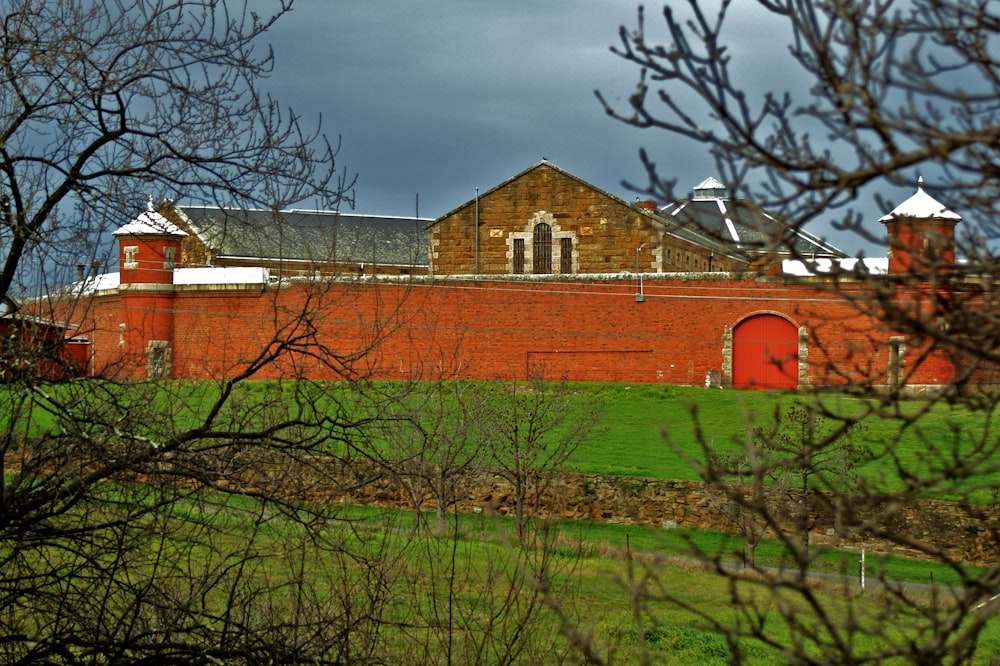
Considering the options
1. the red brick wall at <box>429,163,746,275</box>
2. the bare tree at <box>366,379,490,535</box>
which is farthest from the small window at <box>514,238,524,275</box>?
the bare tree at <box>366,379,490,535</box>

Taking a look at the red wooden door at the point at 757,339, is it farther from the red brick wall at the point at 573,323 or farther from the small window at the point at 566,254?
the small window at the point at 566,254

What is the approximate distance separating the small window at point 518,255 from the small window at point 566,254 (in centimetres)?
118

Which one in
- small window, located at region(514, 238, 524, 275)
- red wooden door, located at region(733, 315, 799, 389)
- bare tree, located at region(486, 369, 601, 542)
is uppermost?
small window, located at region(514, 238, 524, 275)

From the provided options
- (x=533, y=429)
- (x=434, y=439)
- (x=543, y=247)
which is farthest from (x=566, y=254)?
(x=434, y=439)

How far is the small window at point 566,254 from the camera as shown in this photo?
36031 mm

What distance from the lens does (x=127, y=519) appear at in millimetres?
6344

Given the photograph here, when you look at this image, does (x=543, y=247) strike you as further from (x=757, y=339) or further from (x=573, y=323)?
(x=757, y=339)

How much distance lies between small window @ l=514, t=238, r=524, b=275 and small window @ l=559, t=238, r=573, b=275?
3.88 feet

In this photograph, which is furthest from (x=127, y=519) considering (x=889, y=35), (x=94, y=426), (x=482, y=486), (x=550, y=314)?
(x=550, y=314)

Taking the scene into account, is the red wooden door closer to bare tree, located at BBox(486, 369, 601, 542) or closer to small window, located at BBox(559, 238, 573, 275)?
bare tree, located at BBox(486, 369, 601, 542)

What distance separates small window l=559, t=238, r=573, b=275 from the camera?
1419 inches

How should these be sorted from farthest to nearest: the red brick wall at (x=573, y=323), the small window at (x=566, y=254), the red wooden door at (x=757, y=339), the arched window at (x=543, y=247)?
the arched window at (x=543, y=247), the small window at (x=566, y=254), the red brick wall at (x=573, y=323), the red wooden door at (x=757, y=339)

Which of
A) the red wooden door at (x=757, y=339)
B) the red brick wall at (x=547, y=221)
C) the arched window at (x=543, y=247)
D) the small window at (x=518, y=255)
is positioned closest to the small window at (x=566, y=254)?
the red brick wall at (x=547, y=221)

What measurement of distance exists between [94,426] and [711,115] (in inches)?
186
